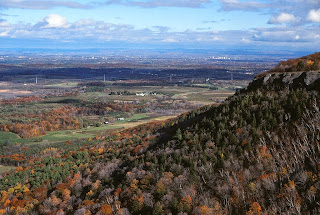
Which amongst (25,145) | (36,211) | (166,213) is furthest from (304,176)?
(25,145)

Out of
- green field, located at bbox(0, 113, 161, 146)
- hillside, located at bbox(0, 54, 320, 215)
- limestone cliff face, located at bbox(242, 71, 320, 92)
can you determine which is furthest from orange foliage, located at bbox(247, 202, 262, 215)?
green field, located at bbox(0, 113, 161, 146)

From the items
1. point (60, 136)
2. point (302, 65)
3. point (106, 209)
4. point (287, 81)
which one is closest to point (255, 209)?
point (106, 209)

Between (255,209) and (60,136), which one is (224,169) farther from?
(60,136)

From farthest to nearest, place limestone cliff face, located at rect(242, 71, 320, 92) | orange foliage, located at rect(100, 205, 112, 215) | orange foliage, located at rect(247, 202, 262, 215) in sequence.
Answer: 1. limestone cliff face, located at rect(242, 71, 320, 92)
2. orange foliage, located at rect(100, 205, 112, 215)
3. orange foliage, located at rect(247, 202, 262, 215)

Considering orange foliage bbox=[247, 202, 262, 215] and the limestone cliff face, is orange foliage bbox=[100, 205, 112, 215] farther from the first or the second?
the limestone cliff face

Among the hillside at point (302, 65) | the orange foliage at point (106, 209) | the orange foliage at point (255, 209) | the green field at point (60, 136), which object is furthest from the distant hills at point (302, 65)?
the green field at point (60, 136)

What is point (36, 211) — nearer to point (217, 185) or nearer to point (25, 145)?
point (217, 185)

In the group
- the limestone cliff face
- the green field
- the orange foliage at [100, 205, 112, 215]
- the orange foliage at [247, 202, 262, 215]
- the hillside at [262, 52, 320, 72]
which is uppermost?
the hillside at [262, 52, 320, 72]

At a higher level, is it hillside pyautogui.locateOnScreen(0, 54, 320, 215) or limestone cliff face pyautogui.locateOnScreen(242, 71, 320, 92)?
limestone cliff face pyautogui.locateOnScreen(242, 71, 320, 92)
